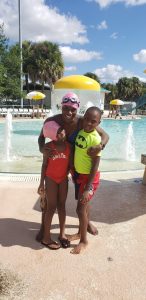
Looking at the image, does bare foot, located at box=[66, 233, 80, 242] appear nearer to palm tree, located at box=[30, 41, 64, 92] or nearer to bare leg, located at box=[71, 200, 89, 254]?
bare leg, located at box=[71, 200, 89, 254]

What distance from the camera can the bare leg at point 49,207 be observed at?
3.12 m

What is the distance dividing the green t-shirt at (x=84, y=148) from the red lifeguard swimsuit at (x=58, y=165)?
9 centimetres

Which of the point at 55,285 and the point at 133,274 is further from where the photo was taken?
the point at 133,274

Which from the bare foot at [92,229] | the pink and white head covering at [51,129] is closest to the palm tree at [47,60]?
the bare foot at [92,229]

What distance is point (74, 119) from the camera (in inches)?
121

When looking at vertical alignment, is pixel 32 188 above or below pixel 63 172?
below

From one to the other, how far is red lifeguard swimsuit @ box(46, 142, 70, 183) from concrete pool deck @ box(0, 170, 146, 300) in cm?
71

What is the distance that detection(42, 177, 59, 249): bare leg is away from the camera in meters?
3.12

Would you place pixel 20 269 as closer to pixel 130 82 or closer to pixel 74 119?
pixel 74 119

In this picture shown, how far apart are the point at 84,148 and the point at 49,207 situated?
69 centimetres

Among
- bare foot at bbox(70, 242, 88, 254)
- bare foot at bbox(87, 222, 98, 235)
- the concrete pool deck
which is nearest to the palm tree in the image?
the concrete pool deck

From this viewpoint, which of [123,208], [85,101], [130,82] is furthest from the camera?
[130,82]

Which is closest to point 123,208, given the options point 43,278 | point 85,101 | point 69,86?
point 43,278

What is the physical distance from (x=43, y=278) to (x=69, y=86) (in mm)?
8834
